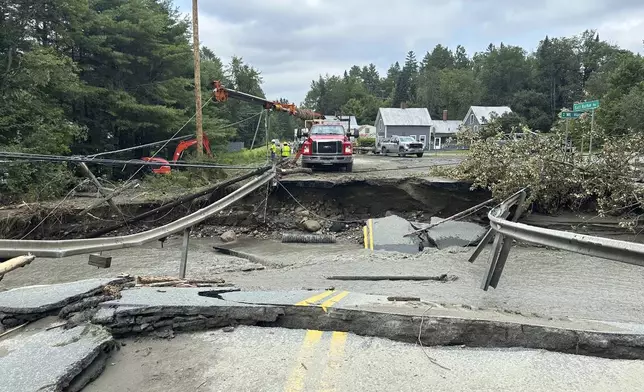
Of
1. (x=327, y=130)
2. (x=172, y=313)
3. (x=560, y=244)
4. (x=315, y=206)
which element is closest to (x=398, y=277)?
(x=560, y=244)

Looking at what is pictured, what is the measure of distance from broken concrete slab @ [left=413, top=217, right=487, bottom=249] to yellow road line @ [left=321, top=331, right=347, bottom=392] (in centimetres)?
848

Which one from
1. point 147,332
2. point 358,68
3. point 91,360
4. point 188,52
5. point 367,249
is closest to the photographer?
point 91,360

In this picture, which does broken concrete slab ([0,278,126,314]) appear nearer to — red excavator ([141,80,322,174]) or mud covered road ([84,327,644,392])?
mud covered road ([84,327,644,392])

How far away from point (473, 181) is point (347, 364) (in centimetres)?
1233

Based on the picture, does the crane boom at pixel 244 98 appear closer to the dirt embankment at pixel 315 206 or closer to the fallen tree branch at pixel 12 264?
the dirt embankment at pixel 315 206

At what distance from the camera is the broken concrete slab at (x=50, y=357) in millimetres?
2631

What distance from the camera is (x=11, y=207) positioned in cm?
1376

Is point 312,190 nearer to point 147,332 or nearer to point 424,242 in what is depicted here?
point 424,242

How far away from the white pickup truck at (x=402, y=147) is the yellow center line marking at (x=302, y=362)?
29.8m

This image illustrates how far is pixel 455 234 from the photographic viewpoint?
39.1ft

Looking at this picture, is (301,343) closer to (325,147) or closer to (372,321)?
(372,321)

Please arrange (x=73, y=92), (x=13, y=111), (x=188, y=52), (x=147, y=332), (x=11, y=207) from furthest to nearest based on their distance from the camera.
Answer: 1. (x=188, y=52)
2. (x=73, y=92)
3. (x=13, y=111)
4. (x=11, y=207)
5. (x=147, y=332)

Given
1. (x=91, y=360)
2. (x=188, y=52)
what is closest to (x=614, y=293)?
(x=91, y=360)

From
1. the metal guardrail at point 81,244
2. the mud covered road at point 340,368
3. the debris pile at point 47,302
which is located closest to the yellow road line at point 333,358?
the mud covered road at point 340,368
